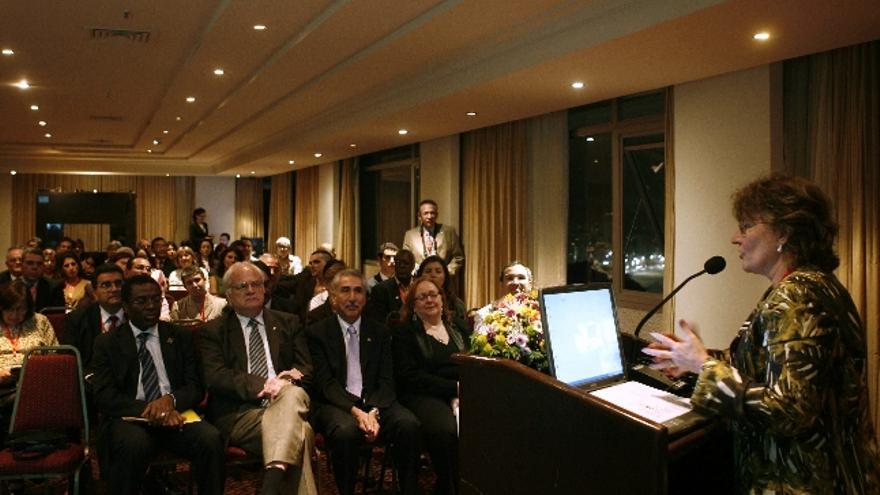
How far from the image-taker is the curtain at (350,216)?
12.8 m

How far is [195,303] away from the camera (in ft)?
19.2

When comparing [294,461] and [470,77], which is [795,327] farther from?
[470,77]

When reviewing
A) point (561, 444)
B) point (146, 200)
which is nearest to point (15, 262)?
point (561, 444)

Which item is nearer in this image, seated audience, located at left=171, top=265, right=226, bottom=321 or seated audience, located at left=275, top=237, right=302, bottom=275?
seated audience, located at left=171, top=265, right=226, bottom=321

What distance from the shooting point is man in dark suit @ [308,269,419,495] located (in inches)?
148

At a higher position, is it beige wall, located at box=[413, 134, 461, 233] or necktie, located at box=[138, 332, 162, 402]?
beige wall, located at box=[413, 134, 461, 233]

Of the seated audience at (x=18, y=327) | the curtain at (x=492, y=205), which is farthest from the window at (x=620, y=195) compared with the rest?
the seated audience at (x=18, y=327)

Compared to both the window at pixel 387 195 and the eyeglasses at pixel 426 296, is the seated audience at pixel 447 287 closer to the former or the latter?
the eyeglasses at pixel 426 296

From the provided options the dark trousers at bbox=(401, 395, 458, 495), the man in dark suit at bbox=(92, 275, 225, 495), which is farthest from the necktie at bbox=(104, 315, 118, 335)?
the dark trousers at bbox=(401, 395, 458, 495)

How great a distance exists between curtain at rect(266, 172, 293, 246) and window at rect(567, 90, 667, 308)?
10094 millimetres

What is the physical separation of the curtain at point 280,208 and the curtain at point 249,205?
2.17m

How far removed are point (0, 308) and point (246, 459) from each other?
1958mm

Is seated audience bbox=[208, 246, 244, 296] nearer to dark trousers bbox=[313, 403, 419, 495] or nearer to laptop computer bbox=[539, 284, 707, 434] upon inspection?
dark trousers bbox=[313, 403, 419, 495]

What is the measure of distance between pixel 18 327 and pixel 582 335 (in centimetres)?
367
